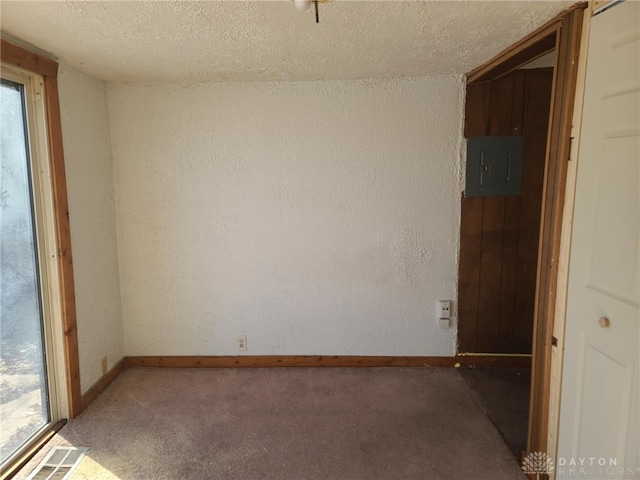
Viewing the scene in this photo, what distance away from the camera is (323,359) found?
295 cm

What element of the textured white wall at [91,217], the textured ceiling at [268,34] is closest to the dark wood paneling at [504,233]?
the textured ceiling at [268,34]

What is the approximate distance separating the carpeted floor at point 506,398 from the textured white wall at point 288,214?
0.31 m

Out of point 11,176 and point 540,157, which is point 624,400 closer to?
point 540,157

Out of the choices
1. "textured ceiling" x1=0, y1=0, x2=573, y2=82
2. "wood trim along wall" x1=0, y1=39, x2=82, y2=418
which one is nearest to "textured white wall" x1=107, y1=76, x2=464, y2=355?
"textured ceiling" x1=0, y1=0, x2=573, y2=82

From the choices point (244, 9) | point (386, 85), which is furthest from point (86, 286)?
point (386, 85)

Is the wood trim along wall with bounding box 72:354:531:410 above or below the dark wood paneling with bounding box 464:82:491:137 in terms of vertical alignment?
below

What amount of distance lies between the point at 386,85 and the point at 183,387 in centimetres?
252

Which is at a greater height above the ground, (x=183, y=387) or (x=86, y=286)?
(x=86, y=286)

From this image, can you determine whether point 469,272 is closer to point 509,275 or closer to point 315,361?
point 509,275

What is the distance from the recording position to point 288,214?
281 centimetres

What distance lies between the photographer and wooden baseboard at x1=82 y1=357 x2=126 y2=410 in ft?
7.95

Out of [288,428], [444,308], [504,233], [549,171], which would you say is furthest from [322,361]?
[549,171]

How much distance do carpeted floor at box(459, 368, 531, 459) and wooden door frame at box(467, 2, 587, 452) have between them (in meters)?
0.31

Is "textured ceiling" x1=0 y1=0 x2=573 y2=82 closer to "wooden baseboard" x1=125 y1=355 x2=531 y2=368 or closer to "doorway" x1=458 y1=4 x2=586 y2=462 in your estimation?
"doorway" x1=458 y1=4 x2=586 y2=462
